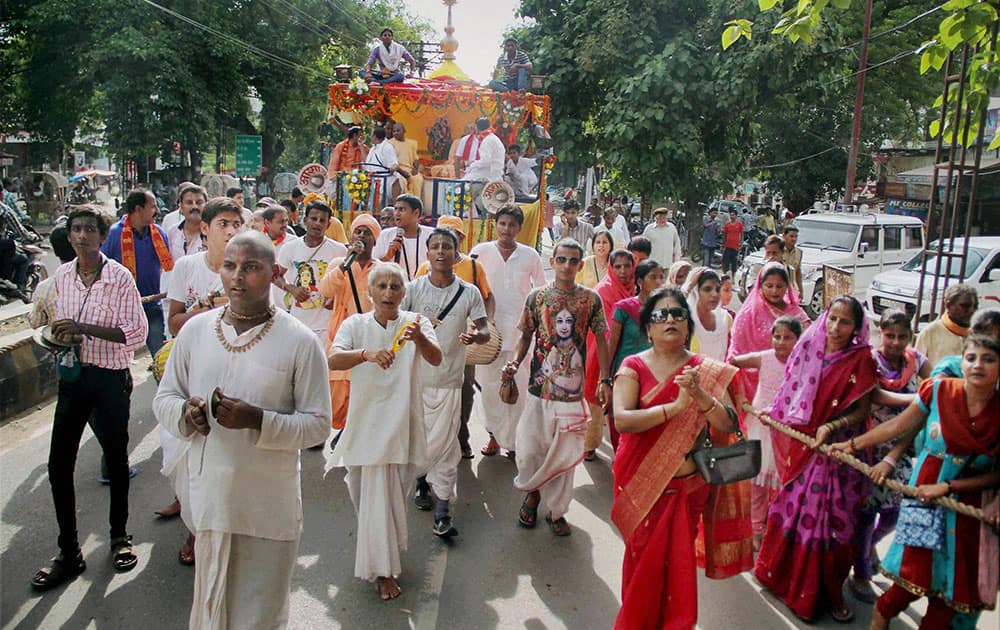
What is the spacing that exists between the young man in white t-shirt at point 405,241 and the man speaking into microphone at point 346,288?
1.95 ft

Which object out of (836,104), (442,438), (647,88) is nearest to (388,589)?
(442,438)

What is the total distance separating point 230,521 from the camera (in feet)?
9.74

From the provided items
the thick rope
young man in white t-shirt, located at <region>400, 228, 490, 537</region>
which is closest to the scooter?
young man in white t-shirt, located at <region>400, 228, 490, 537</region>

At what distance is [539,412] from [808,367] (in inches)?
68.0

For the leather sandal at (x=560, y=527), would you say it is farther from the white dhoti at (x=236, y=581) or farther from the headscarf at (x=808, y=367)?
the white dhoti at (x=236, y=581)

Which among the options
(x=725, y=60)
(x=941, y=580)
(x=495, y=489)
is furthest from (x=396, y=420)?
(x=725, y=60)

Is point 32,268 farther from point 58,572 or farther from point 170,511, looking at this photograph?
point 58,572

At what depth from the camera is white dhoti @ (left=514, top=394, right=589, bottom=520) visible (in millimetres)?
5035

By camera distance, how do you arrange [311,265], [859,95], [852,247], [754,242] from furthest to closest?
[754,242] → [859,95] → [852,247] → [311,265]

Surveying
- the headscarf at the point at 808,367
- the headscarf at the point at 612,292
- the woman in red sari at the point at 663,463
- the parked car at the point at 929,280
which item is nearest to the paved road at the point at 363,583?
the woman in red sari at the point at 663,463

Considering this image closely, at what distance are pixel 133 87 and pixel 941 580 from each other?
24593 millimetres

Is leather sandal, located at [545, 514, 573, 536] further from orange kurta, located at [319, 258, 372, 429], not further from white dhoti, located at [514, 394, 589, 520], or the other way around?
orange kurta, located at [319, 258, 372, 429]

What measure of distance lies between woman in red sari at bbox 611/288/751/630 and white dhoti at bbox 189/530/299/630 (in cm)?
158

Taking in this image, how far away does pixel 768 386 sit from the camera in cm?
501
